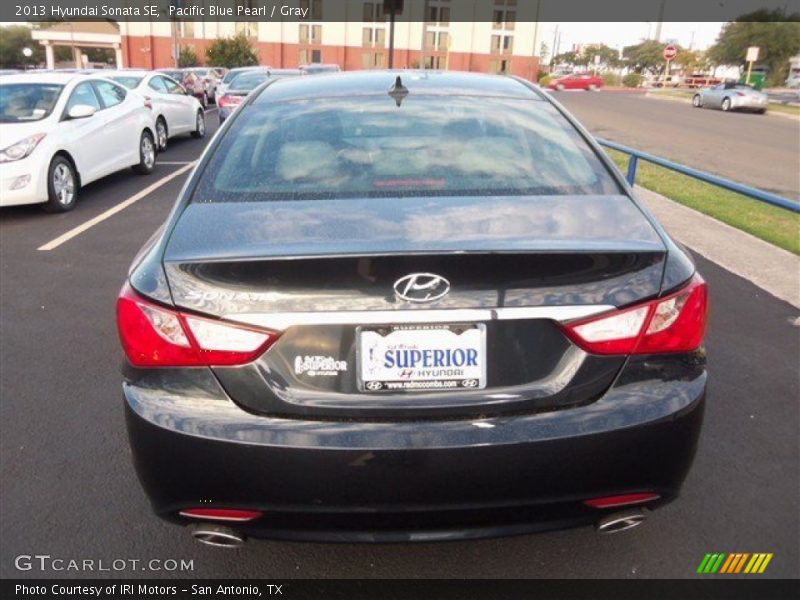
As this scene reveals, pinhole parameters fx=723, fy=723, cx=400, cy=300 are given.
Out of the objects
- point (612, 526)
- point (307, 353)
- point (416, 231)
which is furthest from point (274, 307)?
point (612, 526)

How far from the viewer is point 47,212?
8.70 m

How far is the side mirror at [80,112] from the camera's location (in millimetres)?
8953

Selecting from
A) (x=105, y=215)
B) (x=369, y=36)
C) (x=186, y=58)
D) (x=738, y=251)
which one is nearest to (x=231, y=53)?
(x=186, y=58)

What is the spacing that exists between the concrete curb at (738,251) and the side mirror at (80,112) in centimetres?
676

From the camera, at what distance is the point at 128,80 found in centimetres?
1485

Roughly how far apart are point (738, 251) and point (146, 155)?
8961mm

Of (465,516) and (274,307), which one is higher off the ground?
(274,307)

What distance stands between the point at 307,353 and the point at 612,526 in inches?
43.6

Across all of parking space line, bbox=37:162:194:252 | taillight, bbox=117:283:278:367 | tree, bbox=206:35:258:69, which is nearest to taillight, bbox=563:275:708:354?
taillight, bbox=117:283:278:367

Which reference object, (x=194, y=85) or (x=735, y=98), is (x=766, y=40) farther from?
(x=194, y=85)

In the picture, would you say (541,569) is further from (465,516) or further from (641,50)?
(641,50)

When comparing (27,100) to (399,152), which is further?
(27,100)

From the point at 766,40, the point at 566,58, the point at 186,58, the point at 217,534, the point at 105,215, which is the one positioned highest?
the point at 766,40

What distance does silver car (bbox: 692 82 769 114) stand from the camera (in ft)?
111
